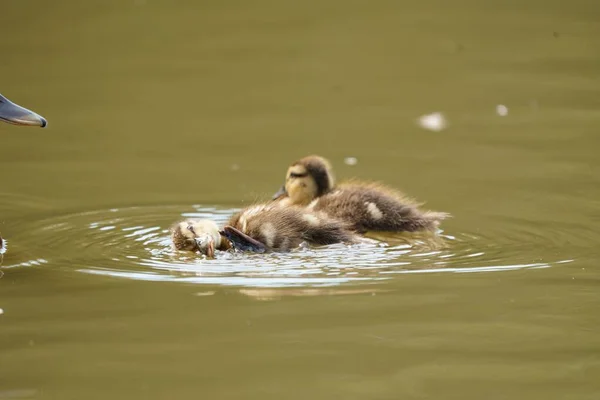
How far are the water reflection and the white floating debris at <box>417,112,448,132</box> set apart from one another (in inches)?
82.1

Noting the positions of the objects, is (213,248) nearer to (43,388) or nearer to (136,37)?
(43,388)

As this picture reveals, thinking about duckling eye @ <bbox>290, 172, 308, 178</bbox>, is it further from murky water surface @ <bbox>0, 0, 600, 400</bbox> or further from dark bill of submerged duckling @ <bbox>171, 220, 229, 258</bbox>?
dark bill of submerged duckling @ <bbox>171, 220, 229, 258</bbox>

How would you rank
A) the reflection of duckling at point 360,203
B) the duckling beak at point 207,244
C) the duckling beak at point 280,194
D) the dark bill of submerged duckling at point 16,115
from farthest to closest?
the duckling beak at point 280,194 < the dark bill of submerged duckling at point 16,115 < the reflection of duckling at point 360,203 < the duckling beak at point 207,244

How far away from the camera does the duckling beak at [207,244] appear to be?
4.61 metres

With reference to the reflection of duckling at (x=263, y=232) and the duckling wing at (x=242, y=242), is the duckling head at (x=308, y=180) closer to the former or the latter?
the reflection of duckling at (x=263, y=232)

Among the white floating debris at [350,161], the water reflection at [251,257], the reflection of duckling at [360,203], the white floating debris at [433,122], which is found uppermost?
the white floating debris at [433,122]

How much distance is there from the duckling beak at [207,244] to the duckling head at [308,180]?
88 centimetres

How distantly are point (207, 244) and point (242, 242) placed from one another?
0.15 metres

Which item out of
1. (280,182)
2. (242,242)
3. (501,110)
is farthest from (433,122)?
(242,242)

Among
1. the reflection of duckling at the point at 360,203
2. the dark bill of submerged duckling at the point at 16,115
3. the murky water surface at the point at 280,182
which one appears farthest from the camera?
the dark bill of submerged duckling at the point at 16,115

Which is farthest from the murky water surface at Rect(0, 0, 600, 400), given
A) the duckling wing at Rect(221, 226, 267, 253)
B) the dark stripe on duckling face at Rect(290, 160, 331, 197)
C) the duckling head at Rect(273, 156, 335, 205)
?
the dark stripe on duckling face at Rect(290, 160, 331, 197)

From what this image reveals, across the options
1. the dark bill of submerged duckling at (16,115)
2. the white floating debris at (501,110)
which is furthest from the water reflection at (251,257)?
the white floating debris at (501,110)

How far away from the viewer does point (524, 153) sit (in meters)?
6.46

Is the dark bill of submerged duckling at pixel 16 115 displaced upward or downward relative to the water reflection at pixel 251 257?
upward
